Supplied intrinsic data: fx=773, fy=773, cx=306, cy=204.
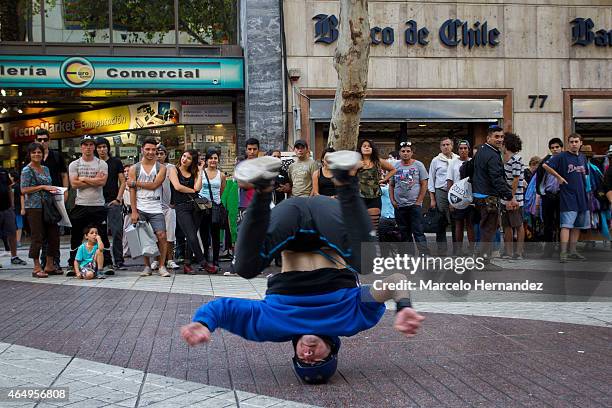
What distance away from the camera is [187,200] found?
1119 cm

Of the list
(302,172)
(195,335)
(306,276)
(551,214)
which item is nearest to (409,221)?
(302,172)

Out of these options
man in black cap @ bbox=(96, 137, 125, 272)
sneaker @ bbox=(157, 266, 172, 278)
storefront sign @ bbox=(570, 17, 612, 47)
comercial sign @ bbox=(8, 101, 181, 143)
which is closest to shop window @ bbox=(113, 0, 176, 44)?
comercial sign @ bbox=(8, 101, 181, 143)

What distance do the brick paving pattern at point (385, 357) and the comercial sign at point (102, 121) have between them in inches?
453

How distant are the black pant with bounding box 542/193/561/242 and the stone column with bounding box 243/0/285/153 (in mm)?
7137

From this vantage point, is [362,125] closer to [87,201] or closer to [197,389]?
[87,201]

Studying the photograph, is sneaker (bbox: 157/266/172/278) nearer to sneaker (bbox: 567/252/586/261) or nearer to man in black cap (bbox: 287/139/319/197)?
man in black cap (bbox: 287/139/319/197)

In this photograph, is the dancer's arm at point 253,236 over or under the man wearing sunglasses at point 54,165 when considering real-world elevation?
under

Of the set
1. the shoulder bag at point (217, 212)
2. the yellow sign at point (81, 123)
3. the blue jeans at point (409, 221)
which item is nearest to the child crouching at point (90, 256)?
the shoulder bag at point (217, 212)

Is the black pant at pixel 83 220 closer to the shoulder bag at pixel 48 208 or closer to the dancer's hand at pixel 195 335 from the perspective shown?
the shoulder bag at pixel 48 208

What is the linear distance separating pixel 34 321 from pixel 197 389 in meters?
3.15

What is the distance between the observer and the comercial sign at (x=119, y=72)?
685 inches

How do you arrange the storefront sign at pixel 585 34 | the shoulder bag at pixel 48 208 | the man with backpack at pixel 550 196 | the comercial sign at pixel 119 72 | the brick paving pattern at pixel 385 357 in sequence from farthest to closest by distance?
the storefront sign at pixel 585 34 < the comercial sign at pixel 119 72 < the man with backpack at pixel 550 196 < the shoulder bag at pixel 48 208 < the brick paving pattern at pixel 385 357

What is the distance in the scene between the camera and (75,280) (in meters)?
10.6

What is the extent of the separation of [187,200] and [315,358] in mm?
6889
